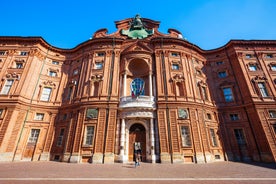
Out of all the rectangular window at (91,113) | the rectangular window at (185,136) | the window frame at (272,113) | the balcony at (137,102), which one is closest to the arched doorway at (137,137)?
the balcony at (137,102)

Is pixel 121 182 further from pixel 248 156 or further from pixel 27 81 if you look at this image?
pixel 27 81

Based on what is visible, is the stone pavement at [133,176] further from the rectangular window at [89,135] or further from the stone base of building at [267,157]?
the stone base of building at [267,157]

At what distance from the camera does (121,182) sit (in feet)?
27.1

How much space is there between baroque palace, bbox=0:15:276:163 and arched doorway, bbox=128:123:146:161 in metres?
0.14

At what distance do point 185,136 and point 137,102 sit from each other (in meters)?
8.10

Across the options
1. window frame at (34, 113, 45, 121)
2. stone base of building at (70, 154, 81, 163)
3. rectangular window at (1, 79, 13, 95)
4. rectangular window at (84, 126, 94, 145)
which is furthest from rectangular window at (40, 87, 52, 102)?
stone base of building at (70, 154, 81, 163)

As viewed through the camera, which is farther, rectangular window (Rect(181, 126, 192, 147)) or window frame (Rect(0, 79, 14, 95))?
window frame (Rect(0, 79, 14, 95))

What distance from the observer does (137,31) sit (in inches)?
1115

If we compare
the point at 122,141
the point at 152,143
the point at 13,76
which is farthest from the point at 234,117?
the point at 13,76

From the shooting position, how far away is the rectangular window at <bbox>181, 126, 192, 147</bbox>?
17938 millimetres

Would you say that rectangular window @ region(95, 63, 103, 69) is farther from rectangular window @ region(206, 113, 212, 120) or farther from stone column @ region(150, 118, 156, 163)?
rectangular window @ region(206, 113, 212, 120)

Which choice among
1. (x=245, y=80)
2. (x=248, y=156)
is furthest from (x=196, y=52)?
(x=248, y=156)

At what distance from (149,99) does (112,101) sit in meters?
5.51

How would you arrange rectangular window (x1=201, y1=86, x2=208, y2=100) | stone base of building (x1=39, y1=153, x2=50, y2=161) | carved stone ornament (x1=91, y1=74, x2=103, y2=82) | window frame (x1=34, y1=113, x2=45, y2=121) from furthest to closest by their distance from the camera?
rectangular window (x1=201, y1=86, x2=208, y2=100)
carved stone ornament (x1=91, y1=74, x2=103, y2=82)
window frame (x1=34, y1=113, x2=45, y2=121)
stone base of building (x1=39, y1=153, x2=50, y2=161)
